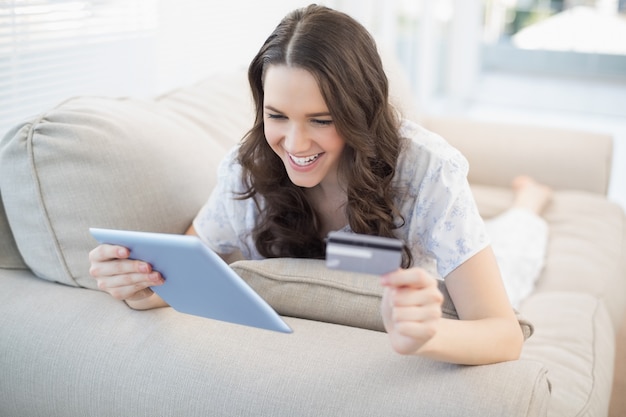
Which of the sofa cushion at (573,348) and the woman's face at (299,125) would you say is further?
the sofa cushion at (573,348)

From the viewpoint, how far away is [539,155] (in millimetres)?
2461

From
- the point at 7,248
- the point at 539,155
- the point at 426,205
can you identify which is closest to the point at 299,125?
the point at 426,205

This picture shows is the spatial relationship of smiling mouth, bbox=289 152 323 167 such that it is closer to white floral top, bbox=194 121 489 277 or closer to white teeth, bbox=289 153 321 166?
white teeth, bbox=289 153 321 166

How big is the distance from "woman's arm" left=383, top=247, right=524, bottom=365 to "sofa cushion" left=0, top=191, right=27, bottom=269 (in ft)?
2.59

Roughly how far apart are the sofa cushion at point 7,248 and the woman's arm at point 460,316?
0.79 m

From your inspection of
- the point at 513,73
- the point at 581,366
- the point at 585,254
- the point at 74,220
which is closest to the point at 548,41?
the point at 513,73

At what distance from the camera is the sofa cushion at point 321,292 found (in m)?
1.17

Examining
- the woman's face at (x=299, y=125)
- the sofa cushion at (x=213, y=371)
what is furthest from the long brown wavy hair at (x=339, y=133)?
the sofa cushion at (x=213, y=371)

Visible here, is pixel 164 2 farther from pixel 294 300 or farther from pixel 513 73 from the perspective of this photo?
Answer: pixel 513 73

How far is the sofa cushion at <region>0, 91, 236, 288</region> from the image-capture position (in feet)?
4.29

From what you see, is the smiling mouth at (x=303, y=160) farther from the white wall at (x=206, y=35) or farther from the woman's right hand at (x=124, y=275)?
the white wall at (x=206, y=35)

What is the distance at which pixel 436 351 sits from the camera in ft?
3.20

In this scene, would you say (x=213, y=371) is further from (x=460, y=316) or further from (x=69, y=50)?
(x=69, y=50)

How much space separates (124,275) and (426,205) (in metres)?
0.51
